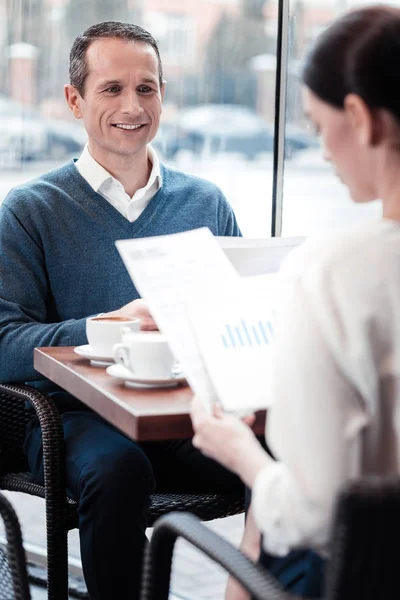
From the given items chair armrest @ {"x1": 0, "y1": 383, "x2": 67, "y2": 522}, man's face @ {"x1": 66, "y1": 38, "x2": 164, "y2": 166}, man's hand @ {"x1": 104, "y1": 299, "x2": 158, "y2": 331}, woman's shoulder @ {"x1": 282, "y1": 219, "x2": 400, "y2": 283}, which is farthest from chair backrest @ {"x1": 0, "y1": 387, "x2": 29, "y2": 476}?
woman's shoulder @ {"x1": 282, "y1": 219, "x2": 400, "y2": 283}

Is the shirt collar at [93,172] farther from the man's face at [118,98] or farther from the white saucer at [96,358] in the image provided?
the white saucer at [96,358]

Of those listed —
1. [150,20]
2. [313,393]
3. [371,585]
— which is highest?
[150,20]

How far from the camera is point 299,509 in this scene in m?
1.01

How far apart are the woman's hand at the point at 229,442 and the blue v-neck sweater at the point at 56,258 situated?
75cm

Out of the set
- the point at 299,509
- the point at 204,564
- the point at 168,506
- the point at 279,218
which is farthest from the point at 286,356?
the point at 279,218

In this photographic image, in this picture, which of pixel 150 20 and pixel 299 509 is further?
→ pixel 150 20

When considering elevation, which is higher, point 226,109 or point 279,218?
point 226,109

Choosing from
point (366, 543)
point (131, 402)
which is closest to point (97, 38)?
point (131, 402)

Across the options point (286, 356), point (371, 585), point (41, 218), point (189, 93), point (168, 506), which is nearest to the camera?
point (371, 585)

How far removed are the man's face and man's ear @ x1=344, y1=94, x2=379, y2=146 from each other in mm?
1203

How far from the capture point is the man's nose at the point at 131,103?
7.23 feet

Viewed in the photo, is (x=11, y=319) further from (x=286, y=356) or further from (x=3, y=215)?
(x=286, y=356)

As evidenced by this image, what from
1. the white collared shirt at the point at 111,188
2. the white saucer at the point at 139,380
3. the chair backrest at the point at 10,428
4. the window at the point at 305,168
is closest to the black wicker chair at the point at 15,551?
the white saucer at the point at 139,380

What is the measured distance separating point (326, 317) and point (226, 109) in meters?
2.53
